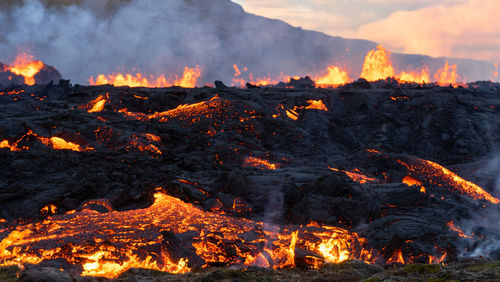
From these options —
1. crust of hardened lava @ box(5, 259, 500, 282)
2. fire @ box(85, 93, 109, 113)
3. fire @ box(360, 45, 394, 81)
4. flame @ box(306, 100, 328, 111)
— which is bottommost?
crust of hardened lava @ box(5, 259, 500, 282)

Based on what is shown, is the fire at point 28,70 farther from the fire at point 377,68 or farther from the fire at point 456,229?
the fire at point 456,229

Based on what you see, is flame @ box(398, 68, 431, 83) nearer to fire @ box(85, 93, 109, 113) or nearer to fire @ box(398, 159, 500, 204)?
fire @ box(85, 93, 109, 113)

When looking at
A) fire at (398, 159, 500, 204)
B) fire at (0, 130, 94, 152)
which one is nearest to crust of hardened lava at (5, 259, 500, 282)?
fire at (398, 159, 500, 204)

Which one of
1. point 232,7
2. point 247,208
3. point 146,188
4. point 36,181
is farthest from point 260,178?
point 232,7

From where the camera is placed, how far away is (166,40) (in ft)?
326

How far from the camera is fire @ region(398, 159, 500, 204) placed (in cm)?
1277

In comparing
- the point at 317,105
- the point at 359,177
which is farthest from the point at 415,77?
the point at 359,177

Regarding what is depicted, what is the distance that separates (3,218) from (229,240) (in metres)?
5.45

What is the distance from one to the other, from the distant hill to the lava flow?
83045 mm

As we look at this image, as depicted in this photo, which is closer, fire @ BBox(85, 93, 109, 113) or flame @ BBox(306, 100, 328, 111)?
fire @ BBox(85, 93, 109, 113)

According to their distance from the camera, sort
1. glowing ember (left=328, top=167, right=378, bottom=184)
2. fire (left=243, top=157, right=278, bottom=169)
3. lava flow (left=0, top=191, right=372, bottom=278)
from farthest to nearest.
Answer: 1. fire (left=243, top=157, right=278, bottom=169)
2. glowing ember (left=328, top=167, right=378, bottom=184)
3. lava flow (left=0, top=191, right=372, bottom=278)

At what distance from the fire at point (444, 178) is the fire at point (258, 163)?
14.7ft

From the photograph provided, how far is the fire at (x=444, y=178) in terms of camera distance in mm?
12773

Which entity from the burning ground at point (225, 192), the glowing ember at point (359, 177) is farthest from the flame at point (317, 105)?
the glowing ember at point (359, 177)
